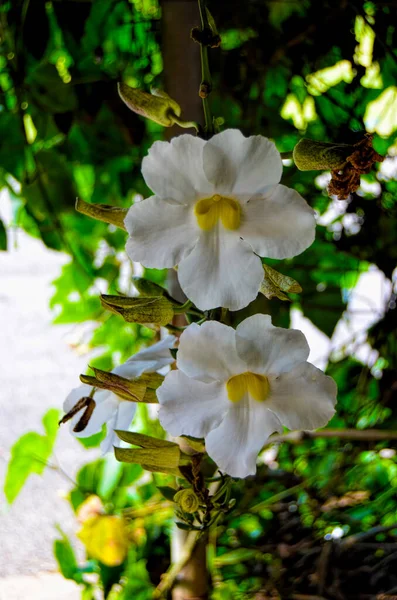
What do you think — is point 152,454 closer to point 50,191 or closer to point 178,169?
point 178,169

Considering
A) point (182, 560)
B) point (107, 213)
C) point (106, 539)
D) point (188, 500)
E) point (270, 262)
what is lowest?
point (106, 539)

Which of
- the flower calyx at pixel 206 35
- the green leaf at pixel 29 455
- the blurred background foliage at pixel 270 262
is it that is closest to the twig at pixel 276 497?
the blurred background foliage at pixel 270 262

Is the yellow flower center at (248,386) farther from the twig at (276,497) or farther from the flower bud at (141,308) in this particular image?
the twig at (276,497)

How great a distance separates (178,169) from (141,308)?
0.06 metres

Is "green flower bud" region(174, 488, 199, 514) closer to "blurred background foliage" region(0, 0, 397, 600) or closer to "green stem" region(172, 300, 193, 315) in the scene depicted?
"green stem" region(172, 300, 193, 315)

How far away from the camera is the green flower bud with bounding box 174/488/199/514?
271 millimetres

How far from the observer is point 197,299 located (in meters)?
0.22

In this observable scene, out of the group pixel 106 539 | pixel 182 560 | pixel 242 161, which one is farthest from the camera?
pixel 106 539

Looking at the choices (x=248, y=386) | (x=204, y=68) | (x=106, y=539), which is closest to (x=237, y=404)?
(x=248, y=386)

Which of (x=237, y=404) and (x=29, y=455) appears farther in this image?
(x=29, y=455)

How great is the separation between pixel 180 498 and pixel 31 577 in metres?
0.60

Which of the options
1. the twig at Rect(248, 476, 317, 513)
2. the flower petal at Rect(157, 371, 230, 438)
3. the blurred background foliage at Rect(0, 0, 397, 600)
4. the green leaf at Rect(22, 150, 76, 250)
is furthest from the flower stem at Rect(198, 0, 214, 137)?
the twig at Rect(248, 476, 317, 513)

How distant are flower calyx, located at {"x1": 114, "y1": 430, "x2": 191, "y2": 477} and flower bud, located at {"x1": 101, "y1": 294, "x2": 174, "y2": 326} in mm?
54

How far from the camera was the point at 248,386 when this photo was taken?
0.25 metres
